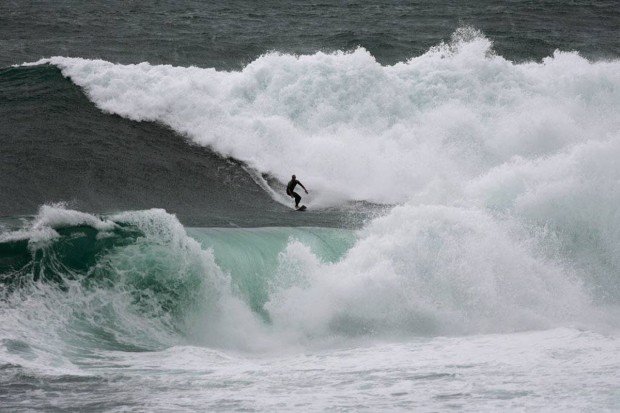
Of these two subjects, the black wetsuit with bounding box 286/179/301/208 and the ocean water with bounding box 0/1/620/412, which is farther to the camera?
the black wetsuit with bounding box 286/179/301/208

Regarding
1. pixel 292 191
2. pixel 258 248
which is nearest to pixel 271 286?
pixel 258 248

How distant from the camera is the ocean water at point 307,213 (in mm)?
11930

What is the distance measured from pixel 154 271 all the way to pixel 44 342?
2.51 m

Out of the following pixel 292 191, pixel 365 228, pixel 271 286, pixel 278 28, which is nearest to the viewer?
pixel 271 286

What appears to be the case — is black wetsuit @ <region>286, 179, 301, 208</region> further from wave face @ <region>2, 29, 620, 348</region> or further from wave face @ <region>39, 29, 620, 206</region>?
wave face @ <region>39, 29, 620, 206</region>

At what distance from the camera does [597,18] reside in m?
33.2

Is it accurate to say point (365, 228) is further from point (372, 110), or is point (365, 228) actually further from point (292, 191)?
point (372, 110)

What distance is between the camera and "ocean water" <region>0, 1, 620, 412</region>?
11.9 metres

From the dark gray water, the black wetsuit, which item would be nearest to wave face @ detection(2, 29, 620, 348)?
the black wetsuit

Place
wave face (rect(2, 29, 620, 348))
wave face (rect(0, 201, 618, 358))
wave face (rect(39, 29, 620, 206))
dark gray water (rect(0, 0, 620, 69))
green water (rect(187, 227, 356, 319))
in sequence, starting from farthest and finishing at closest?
1. dark gray water (rect(0, 0, 620, 69))
2. wave face (rect(39, 29, 620, 206))
3. green water (rect(187, 227, 356, 319))
4. wave face (rect(2, 29, 620, 348))
5. wave face (rect(0, 201, 618, 358))

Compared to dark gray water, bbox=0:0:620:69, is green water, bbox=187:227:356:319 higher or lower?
lower

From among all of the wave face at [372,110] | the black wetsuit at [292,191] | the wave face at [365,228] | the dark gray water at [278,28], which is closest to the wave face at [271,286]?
the wave face at [365,228]

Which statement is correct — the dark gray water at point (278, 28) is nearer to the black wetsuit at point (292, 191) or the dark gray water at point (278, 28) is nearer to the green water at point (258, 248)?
the black wetsuit at point (292, 191)

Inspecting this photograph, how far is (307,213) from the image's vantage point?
19969mm
